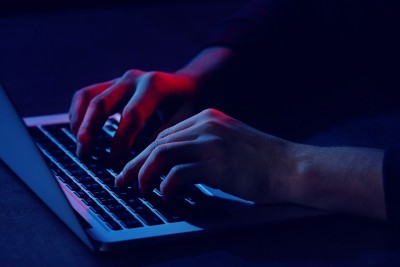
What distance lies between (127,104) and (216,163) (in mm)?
252

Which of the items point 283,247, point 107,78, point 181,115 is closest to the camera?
point 283,247

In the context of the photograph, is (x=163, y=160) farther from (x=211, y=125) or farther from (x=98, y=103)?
(x=98, y=103)

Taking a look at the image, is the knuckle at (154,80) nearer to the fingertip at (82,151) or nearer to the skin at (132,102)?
the skin at (132,102)

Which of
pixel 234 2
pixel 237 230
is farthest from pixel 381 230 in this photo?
pixel 234 2

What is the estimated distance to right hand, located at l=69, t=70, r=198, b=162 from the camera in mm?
1033

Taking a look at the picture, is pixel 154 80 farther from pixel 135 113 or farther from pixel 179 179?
pixel 179 179

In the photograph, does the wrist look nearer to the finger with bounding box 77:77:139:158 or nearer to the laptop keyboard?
the laptop keyboard

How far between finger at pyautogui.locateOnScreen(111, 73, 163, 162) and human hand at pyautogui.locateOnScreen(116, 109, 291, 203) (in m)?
0.09

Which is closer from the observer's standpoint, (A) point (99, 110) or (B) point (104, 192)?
(B) point (104, 192)

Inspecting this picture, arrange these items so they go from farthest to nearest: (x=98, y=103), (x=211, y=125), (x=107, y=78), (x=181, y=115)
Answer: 1. (x=107, y=78)
2. (x=181, y=115)
3. (x=98, y=103)
4. (x=211, y=125)

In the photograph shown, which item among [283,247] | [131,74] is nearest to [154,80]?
[131,74]

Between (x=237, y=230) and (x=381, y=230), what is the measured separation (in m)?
0.17

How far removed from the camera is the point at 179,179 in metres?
0.88

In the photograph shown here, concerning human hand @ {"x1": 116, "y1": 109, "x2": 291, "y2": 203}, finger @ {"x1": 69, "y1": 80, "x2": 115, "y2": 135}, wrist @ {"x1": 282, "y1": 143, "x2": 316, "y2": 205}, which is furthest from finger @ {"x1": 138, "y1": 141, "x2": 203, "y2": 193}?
finger @ {"x1": 69, "y1": 80, "x2": 115, "y2": 135}
